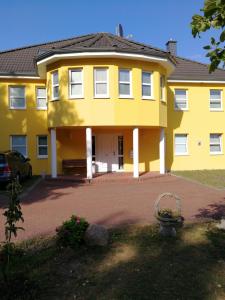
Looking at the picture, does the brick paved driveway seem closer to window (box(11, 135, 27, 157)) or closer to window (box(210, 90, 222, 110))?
window (box(11, 135, 27, 157))

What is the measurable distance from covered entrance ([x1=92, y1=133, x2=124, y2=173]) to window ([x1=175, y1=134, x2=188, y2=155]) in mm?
4191

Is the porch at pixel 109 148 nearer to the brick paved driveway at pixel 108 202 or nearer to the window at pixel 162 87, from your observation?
the window at pixel 162 87

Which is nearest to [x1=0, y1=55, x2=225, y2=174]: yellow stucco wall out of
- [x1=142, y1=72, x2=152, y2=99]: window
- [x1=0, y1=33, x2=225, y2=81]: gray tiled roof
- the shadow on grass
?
[x1=142, y1=72, x2=152, y2=99]: window

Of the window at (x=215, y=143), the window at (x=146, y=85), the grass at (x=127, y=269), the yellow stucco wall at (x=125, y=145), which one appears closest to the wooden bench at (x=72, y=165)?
the yellow stucco wall at (x=125, y=145)

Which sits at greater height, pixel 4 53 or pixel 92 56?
pixel 4 53

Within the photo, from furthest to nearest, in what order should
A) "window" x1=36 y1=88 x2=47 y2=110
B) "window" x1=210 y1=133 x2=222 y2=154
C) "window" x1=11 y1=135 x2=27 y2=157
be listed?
"window" x1=210 y1=133 x2=222 y2=154, "window" x1=36 y1=88 x2=47 y2=110, "window" x1=11 y1=135 x2=27 y2=157

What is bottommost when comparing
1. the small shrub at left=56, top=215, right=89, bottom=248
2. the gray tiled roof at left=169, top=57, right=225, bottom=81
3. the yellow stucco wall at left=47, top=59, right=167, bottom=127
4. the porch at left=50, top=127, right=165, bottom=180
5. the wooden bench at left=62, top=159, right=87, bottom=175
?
the small shrub at left=56, top=215, right=89, bottom=248

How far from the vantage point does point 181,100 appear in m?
24.6

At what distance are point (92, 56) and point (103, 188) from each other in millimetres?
6360

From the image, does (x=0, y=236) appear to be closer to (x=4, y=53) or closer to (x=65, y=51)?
(x=65, y=51)

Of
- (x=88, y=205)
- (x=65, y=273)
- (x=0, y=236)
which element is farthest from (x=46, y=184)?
(x=65, y=273)

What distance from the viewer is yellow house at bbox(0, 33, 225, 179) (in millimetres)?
18047

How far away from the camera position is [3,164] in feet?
53.2

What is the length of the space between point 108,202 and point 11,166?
19.9 ft
